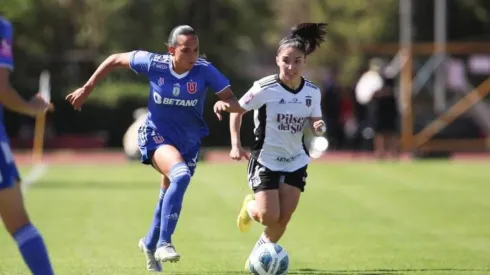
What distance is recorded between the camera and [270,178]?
10.2 meters

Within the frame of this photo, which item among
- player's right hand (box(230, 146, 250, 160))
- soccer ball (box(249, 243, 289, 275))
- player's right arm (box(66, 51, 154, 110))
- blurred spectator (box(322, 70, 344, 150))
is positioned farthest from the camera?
blurred spectator (box(322, 70, 344, 150))

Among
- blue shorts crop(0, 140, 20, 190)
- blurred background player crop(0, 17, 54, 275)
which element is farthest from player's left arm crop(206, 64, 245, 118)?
blue shorts crop(0, 140, 20, 190)

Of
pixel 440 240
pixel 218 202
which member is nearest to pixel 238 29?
pixel 218 202

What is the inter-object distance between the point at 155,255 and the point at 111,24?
30830 mm

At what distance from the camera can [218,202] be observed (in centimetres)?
1878

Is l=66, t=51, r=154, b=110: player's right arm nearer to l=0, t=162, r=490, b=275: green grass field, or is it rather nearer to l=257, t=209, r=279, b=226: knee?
l=257, t=209, r=279, b=226: knee

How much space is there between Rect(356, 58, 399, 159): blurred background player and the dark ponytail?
681 inches

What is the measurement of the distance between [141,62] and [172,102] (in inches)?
17.6

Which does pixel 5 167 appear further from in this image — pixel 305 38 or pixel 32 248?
pixel 305 38

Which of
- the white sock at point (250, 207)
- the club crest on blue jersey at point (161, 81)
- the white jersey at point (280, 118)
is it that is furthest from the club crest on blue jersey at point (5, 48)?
the white sock at point (250, 207)

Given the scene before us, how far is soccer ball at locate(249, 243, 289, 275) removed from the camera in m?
9.64

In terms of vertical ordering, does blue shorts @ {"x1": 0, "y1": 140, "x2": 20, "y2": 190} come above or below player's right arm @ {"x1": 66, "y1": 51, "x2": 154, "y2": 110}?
below

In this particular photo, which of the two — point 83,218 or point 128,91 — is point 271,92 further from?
point 128,91

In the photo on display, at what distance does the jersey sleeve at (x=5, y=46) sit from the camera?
7.61 m
